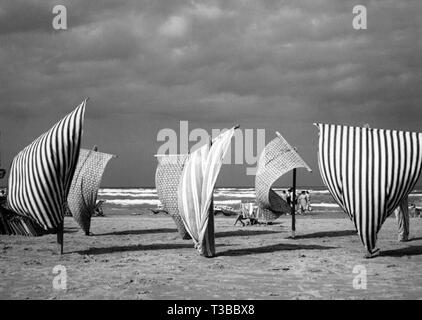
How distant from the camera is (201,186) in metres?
10.7

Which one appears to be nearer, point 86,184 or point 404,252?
point 404,252

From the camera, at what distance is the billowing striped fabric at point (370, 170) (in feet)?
33.2

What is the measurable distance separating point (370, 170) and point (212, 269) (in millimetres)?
4021

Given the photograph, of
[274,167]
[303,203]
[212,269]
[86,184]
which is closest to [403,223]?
[274,167]

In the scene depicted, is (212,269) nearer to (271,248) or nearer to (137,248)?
(271,248)

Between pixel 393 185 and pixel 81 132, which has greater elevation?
pixel 81 132

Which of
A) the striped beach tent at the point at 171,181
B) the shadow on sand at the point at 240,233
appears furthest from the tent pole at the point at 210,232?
the shadow on sand at the point at 240,233

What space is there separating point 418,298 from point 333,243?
719 cm

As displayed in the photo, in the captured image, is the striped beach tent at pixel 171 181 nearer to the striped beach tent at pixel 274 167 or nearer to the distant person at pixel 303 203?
the striped beach tent at pixel 274 167

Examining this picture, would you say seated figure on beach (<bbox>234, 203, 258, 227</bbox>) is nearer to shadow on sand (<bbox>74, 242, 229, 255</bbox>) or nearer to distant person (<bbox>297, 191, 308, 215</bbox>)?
shadow on sand (<bbox>74, 242, 229, 255</bbox>)
